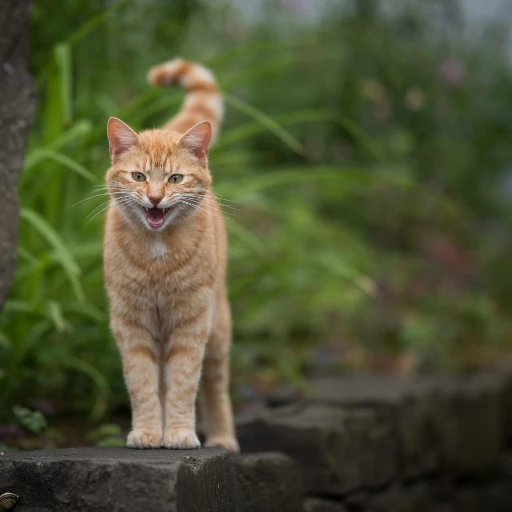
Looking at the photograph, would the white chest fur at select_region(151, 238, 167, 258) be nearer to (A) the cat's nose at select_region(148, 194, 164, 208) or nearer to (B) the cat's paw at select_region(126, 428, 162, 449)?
(A) the cat's nose at select_region(148, 194, 164, 208)

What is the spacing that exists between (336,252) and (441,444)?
5.11 ft

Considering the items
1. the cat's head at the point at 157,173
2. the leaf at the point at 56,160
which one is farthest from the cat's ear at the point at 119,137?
the leaf at the point at 56,160

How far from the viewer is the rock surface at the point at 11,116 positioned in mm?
3076

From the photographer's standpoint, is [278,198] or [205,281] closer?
[205,281]

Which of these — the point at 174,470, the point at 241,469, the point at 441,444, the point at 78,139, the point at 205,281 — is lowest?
the point at 441,444

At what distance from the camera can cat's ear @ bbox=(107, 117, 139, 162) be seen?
2695 millimetres

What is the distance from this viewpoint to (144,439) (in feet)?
8.80

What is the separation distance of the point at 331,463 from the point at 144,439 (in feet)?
4.18

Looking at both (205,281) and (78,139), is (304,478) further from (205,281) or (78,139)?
(78,139)

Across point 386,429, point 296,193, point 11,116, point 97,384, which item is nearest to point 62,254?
point 11,116

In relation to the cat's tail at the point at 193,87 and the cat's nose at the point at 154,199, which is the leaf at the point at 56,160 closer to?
the cat's tail at the point at 193,87

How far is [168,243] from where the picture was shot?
2.72 m

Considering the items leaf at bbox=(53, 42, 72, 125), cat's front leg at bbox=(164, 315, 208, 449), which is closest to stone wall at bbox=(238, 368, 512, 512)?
cat's front leg at bbox=(164, 315, 208, 449)

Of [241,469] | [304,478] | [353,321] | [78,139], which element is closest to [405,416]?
[304,478]
